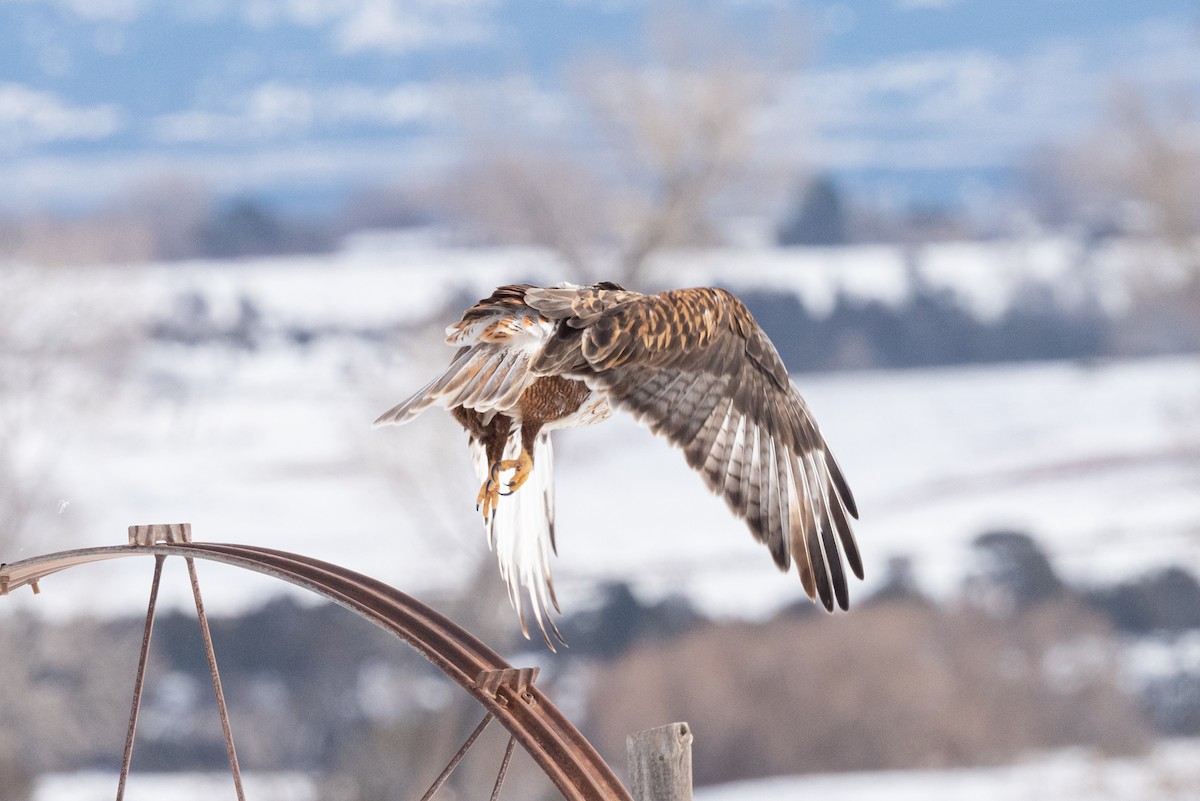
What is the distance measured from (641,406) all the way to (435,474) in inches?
674

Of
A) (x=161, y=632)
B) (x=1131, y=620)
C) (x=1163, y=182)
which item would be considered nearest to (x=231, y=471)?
(x=161, y=632)

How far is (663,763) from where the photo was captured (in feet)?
9.19

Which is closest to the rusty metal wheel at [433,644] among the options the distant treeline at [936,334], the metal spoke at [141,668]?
the metal spoke at [141,668]

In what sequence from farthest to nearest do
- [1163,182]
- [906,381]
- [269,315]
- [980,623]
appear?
[906,381], [1163,182], [269,315], [980,623]

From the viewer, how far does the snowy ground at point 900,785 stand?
57.1 ft

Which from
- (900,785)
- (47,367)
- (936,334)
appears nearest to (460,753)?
(900,785)

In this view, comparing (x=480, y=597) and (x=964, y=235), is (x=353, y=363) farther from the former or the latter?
(x=964, y=235)

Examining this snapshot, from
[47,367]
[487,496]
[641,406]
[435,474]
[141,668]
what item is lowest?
[141,668]

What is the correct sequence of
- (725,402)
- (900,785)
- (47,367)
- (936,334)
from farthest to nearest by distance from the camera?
1. (936,334)
2. (47,367)
3. (900,785)
4. (725,402)

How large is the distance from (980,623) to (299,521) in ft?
31.5

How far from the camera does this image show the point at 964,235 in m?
34.3

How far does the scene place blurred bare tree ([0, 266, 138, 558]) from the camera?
19.2m

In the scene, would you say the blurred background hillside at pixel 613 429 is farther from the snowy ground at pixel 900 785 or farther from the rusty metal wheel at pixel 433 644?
the rusty metal wheel at pixel 433 644

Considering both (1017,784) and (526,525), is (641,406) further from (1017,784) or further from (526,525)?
(1017,784)
